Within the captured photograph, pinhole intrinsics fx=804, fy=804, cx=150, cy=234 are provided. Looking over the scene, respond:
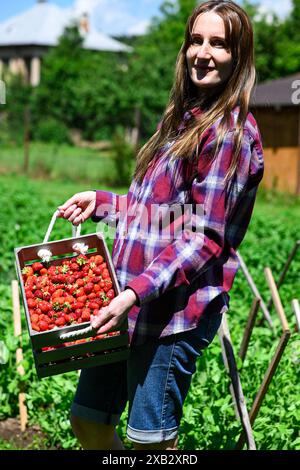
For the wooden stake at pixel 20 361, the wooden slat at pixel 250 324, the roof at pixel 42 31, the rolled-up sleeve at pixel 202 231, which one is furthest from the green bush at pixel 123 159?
the roof at pixel 42 31

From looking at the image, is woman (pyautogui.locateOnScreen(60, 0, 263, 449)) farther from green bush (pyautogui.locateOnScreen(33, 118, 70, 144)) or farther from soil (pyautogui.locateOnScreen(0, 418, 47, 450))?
green bush (pyautogui.locateOnScreen(33, 118, 70, 144))

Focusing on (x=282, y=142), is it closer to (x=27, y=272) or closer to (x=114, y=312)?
(x=27, y=272)

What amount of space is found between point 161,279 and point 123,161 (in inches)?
486

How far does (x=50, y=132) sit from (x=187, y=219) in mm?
27462

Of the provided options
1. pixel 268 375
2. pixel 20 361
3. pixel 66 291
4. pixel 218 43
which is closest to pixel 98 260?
pixel 66 291

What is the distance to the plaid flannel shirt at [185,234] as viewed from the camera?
2109 mm

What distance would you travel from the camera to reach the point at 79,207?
98.7 inches

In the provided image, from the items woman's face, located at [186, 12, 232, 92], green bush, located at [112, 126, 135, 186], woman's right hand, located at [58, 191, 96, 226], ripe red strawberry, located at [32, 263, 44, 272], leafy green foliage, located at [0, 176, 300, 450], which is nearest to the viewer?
woman's face, located at [186, 12, 232, 92]

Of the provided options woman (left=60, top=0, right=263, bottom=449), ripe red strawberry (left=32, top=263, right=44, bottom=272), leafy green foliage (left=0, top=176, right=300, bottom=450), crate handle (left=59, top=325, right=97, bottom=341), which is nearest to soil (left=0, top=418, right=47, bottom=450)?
leafy green foliage (left=0, top=176, right=300, bottom=450)

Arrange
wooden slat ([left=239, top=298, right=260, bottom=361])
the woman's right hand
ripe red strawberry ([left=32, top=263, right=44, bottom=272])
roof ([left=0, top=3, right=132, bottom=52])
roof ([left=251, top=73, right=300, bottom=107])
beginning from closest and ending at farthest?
ripe red strawberry ([left=32, top=263, right=44, bottom=272]), the woman's right hand, wooden slat ([left=239, top=298, right=260, bottom=361]), roof ([left=251, top=73, right=300, bottom=107]), roof ([left=0, top=3, right=132, bottom=52])

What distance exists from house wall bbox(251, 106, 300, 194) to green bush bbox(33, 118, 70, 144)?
1457cm

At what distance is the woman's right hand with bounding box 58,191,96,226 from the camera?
2473 millimetres

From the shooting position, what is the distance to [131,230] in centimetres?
230
